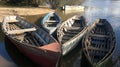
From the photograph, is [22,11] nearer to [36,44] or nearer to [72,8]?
[72,8]

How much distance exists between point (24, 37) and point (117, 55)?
25.0 ft

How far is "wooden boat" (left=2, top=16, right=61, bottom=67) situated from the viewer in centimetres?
1346

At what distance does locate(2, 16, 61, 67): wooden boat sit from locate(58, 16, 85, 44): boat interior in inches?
71.6

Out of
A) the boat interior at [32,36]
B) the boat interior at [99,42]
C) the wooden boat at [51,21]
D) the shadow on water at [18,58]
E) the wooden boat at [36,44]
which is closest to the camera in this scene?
the wooden boat at [36,44]

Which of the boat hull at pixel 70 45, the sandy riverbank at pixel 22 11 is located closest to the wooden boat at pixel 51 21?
the boat hull at pixel 70 45

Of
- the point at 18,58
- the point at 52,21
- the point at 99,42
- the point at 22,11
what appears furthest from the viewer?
the point at 22,11

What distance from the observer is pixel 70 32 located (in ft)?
66.2

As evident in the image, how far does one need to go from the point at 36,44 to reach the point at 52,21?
23.8ft

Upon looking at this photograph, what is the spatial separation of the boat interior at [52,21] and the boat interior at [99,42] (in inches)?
177

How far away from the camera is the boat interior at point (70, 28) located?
739 inches

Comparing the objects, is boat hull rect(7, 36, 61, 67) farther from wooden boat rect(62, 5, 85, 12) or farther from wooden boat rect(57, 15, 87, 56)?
wooden boat rect(62, 5, 85, 12)

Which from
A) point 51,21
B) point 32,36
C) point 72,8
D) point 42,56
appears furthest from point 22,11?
point 42,56

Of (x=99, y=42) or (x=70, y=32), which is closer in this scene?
(x=99, y=42)

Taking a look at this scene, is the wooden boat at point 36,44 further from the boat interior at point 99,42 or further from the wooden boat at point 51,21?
the wooden boat at point 51,21
